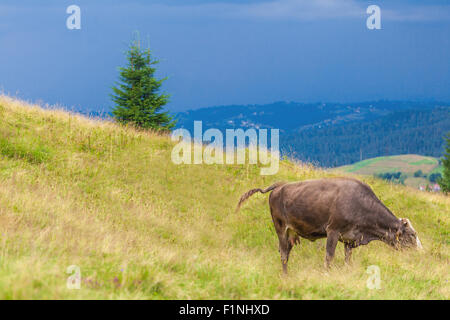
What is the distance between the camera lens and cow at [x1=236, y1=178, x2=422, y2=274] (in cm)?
1030

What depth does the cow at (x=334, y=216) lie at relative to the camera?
33.8ft

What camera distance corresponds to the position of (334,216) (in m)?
10.2

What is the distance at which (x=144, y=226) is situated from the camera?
14047 mm

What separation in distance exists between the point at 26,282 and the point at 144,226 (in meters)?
8.31

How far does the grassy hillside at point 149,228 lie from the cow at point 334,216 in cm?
85

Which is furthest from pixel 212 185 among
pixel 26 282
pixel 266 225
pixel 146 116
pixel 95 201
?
pixel 26 282

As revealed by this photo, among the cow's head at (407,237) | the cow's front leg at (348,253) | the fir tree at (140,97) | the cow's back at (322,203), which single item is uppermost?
the fir tree at (140,97)

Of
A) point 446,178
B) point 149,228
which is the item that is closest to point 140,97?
point 149,228

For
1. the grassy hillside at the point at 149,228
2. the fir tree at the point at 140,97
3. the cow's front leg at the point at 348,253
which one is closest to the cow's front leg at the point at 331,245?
the grassy hillside at the point at 149,228

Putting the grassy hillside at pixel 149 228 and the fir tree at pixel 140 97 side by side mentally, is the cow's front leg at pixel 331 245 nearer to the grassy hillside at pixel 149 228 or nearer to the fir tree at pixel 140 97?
the grassy hillside at pixel 149 228

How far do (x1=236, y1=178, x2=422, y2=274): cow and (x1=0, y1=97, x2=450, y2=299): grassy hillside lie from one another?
2.80 ft

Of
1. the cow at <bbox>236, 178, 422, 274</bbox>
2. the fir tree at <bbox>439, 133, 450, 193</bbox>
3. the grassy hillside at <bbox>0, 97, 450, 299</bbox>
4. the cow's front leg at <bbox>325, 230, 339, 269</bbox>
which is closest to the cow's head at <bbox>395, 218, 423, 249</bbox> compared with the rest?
the cow at <bbox>236, 178, 422, 274</bbox>

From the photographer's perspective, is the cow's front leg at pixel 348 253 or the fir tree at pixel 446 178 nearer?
the cow's front leg at pixel 348 253
